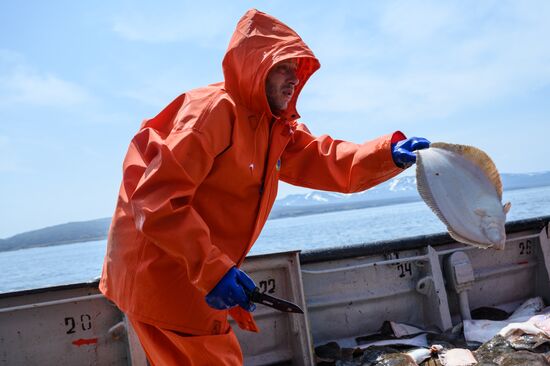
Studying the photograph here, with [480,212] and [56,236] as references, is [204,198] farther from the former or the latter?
[56,236]

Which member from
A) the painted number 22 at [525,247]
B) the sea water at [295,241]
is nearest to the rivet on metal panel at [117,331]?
the sea water at [295,241]

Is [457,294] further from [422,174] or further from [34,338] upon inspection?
[34,338]

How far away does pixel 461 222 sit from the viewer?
2.40 metres

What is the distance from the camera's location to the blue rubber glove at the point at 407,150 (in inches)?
107

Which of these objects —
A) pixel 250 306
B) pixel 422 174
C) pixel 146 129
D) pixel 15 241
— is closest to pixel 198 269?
pixel 250 306

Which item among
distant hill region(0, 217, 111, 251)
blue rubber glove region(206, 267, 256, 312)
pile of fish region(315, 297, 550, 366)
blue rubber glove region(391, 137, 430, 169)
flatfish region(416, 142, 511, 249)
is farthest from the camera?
distant hill region(0, 217, 111, 251)

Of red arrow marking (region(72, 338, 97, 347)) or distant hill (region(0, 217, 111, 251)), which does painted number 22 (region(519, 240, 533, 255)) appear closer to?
red arrow marking (region(72, 338, 97, 347))

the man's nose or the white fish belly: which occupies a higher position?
the man's nose

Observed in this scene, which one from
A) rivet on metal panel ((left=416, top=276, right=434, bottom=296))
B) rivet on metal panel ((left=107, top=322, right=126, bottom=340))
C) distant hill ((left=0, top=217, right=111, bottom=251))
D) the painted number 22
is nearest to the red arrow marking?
rivet on metal panel ((left=107, top=322, right=126, bottom=340))

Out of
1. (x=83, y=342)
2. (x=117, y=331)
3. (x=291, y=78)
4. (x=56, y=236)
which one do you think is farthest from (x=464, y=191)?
(x=56, y=236)

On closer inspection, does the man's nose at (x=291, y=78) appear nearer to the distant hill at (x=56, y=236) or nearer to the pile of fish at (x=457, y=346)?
the pile of fish at (x=457, y=346)

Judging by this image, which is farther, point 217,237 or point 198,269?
point 217,237

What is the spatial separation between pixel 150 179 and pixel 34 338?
2937 millimetres

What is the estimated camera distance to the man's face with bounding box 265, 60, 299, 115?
8.48 feet
